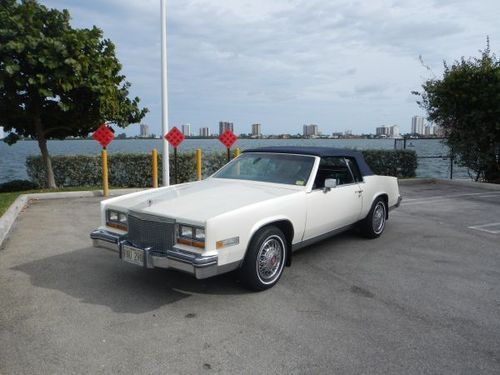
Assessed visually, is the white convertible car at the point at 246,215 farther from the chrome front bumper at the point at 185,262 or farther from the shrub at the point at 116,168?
the shrub at the point at 116,168

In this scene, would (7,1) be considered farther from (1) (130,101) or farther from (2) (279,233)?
(2) (279,233)

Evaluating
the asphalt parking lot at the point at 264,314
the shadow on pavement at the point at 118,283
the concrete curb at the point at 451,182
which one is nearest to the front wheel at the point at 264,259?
the asphalt parking lot at the point at 264,314

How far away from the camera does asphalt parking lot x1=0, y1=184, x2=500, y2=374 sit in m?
3.04

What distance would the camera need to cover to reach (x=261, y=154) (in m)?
5.91

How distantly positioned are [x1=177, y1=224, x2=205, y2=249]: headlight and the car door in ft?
5.34

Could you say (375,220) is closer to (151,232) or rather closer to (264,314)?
(264,314)

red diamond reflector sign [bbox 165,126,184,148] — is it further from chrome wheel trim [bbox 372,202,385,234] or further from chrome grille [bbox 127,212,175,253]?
chrome grille [bbox 127,212,175,253]

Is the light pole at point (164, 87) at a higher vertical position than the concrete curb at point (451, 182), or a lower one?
higher

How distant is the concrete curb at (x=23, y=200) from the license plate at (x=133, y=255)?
10.1 ft

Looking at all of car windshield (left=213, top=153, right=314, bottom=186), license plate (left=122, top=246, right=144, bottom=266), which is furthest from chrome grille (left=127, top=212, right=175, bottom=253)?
car windshield (left=213, top=153, right=314, bottom=186)

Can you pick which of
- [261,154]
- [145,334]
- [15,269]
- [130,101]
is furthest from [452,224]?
[130,101]

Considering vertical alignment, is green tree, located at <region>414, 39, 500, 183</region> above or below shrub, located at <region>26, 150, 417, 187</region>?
above

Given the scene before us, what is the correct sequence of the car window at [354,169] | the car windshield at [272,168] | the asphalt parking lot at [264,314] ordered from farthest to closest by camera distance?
the car window at [354,169] → the car windshield at [272,168] → the asphalt parking lot at [264,314]

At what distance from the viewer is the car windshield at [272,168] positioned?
5.29m
